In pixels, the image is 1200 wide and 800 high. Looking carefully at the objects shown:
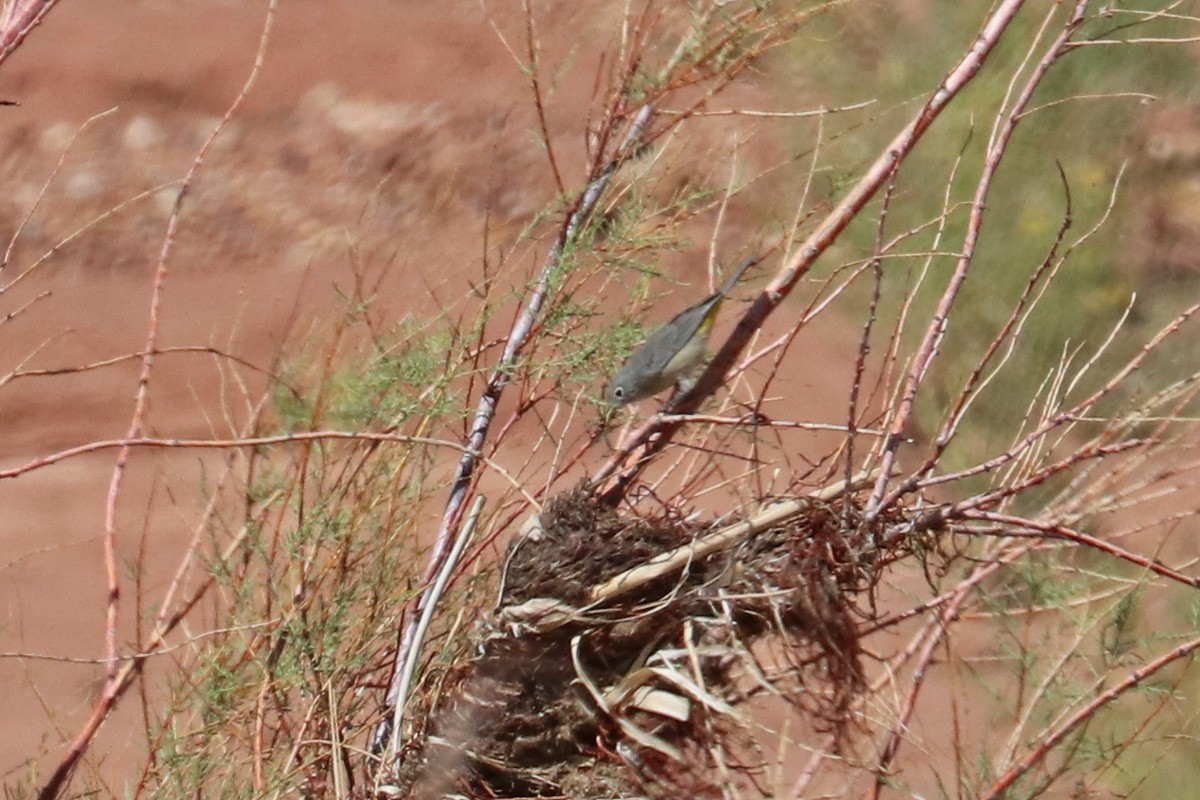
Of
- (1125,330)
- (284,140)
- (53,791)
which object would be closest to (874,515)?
(53,791)

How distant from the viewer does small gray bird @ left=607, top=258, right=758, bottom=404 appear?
3512 mm

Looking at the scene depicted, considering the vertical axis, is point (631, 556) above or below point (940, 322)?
below

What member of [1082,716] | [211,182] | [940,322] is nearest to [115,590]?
[940,322]

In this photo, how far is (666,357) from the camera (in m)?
3.55

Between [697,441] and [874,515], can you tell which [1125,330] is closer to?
[697,441]

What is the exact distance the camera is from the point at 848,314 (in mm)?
9867

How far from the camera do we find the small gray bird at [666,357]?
3512mm

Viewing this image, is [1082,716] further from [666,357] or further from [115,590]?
[115,590]

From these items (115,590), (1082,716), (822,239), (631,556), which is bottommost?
(1082,716)

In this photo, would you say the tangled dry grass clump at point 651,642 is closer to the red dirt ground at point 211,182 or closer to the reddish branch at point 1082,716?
the reddish branch at point 1082,716

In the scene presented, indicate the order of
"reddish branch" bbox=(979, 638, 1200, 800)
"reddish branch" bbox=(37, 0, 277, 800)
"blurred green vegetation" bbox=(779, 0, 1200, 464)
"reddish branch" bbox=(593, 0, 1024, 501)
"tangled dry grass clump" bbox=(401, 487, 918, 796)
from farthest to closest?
"blurred green vegetation" bbox=(779, 0, 1200, 464)
"reddish branch" bbox=(37, 0, 277, 800)
"reddish branch" bbox=(593, 0, 1024, 501)
"reddish branch" bbox=(979, 638, 1200, 800)
"tangled dry grass clump" bbox=(401, 487, 918, 796)

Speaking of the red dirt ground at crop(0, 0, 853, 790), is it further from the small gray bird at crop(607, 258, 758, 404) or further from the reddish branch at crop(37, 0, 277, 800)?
the reddish branch at crop(37, 0, 277, 800)

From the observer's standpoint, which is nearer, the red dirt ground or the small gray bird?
the small gray bird

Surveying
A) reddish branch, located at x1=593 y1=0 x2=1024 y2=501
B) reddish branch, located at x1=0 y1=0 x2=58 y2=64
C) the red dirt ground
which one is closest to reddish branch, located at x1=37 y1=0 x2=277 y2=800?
reddish branch, located at x1=0 y1=0 x2=58 y2=64
